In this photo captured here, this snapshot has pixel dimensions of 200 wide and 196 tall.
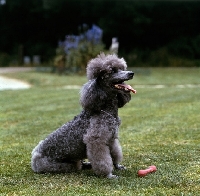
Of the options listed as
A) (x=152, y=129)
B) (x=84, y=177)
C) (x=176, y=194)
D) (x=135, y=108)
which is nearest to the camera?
(x=176, y=194)

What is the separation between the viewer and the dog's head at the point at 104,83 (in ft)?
15.2

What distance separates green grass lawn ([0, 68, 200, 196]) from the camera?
4.27 meters

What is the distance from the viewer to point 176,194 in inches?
156

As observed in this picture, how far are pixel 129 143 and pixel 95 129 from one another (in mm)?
2008

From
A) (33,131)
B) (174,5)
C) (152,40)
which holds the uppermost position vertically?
(174,5)

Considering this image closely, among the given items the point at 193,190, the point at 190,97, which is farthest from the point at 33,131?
the point at 190,97

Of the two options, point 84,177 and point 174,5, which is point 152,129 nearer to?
point 84,177

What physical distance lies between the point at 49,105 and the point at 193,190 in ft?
23.8

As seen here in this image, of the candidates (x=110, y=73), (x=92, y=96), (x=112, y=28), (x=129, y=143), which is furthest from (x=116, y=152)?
(x=112, y=28)

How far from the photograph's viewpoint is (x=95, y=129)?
4660mm

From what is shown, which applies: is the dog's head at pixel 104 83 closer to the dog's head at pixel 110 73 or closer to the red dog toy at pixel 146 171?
the dog's head at pixel 110 73

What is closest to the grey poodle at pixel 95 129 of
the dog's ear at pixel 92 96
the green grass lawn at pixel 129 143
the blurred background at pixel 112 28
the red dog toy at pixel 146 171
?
the dog's ear at pixel 92 96

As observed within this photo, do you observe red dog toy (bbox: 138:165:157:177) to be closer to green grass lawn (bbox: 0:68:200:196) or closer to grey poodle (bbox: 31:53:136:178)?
green grass lawn (bbox: 0:68:200:196)

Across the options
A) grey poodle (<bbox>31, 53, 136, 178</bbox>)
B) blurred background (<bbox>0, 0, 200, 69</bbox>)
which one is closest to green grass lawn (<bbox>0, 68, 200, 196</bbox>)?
grey poodle (<bbox>31, 53, 136, 178</bbox>)
